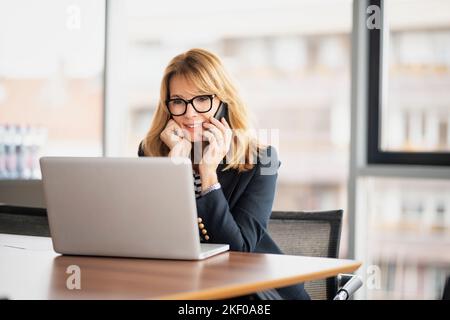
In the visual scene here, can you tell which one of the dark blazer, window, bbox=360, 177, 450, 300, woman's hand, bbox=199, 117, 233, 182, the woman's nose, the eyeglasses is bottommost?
window, bbox=360, 177, 450, 300

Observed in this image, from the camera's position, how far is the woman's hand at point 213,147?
1.96 metres

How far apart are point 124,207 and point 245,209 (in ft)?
1.51

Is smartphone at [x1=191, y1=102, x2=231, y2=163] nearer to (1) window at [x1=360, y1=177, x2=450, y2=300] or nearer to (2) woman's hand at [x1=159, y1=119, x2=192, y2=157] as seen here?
(2) woman's hand at [x1=159, y1=119, x2=192, y2=157]

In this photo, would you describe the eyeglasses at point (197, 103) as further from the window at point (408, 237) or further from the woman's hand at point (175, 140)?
the window at point (408, 237)

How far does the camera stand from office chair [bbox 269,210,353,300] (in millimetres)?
2016

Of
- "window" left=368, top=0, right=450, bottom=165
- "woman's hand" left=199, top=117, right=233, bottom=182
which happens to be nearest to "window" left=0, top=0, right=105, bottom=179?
"window" left=368, top=0, right=450, bottom=165

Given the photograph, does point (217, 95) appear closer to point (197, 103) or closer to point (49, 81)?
point (197, 103)

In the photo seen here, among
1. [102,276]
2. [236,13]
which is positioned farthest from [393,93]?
[102,276]

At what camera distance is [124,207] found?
1.60 metres

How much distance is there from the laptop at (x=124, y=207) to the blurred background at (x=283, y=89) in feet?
4.88

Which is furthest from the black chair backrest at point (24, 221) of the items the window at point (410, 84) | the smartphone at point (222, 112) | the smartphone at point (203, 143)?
the window at point (410, 84)

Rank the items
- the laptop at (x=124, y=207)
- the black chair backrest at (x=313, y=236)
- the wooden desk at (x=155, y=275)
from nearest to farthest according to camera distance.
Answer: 1. the wooden desk at (x=155, y=275)
2. the laptop at (x=124, y=207)
3. the black chair backrest at (x=313, y=236)

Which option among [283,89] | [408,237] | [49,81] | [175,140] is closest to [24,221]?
[175,140]

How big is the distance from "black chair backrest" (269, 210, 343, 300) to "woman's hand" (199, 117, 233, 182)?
0.83 feet
